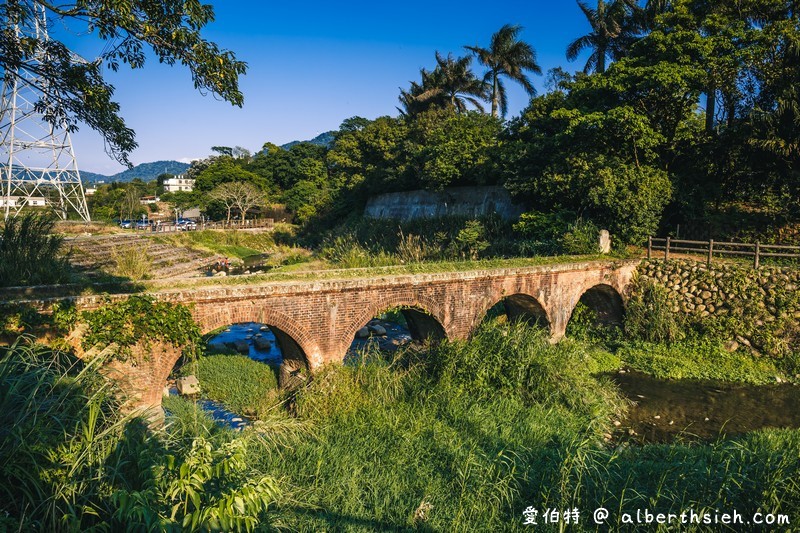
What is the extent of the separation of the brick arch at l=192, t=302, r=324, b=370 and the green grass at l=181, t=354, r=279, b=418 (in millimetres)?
1416

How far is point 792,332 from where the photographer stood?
14.9 meters

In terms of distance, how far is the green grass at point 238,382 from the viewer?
444 inches

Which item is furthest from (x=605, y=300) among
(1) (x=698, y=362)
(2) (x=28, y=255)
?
(2) (x=28, y=255)

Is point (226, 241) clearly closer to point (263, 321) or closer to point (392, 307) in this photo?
point (392, 307)

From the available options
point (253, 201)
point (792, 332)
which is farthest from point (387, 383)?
point (253, 201)

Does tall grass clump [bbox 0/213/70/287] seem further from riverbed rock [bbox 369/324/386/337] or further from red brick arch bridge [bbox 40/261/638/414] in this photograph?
riverbed rock [bbox 369/324/386/337]

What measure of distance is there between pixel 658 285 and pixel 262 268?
2496 centimetres

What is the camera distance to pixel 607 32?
91.0 ft

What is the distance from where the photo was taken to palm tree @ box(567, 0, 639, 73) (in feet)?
89.5

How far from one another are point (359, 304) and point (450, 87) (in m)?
34.7

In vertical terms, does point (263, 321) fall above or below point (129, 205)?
below

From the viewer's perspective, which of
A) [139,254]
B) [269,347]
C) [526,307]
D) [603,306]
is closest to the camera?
[139,254]

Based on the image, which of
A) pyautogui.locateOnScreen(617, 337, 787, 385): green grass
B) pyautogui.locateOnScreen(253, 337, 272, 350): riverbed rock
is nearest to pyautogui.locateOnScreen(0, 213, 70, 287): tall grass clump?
pyautogui.locateOnScreen(253, 337, 272, 350): riverbed rock

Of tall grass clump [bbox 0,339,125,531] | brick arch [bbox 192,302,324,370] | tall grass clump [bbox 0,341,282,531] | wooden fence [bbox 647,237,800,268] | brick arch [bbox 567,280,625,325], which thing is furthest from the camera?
brick arch [bbox 567,280,625,325]
